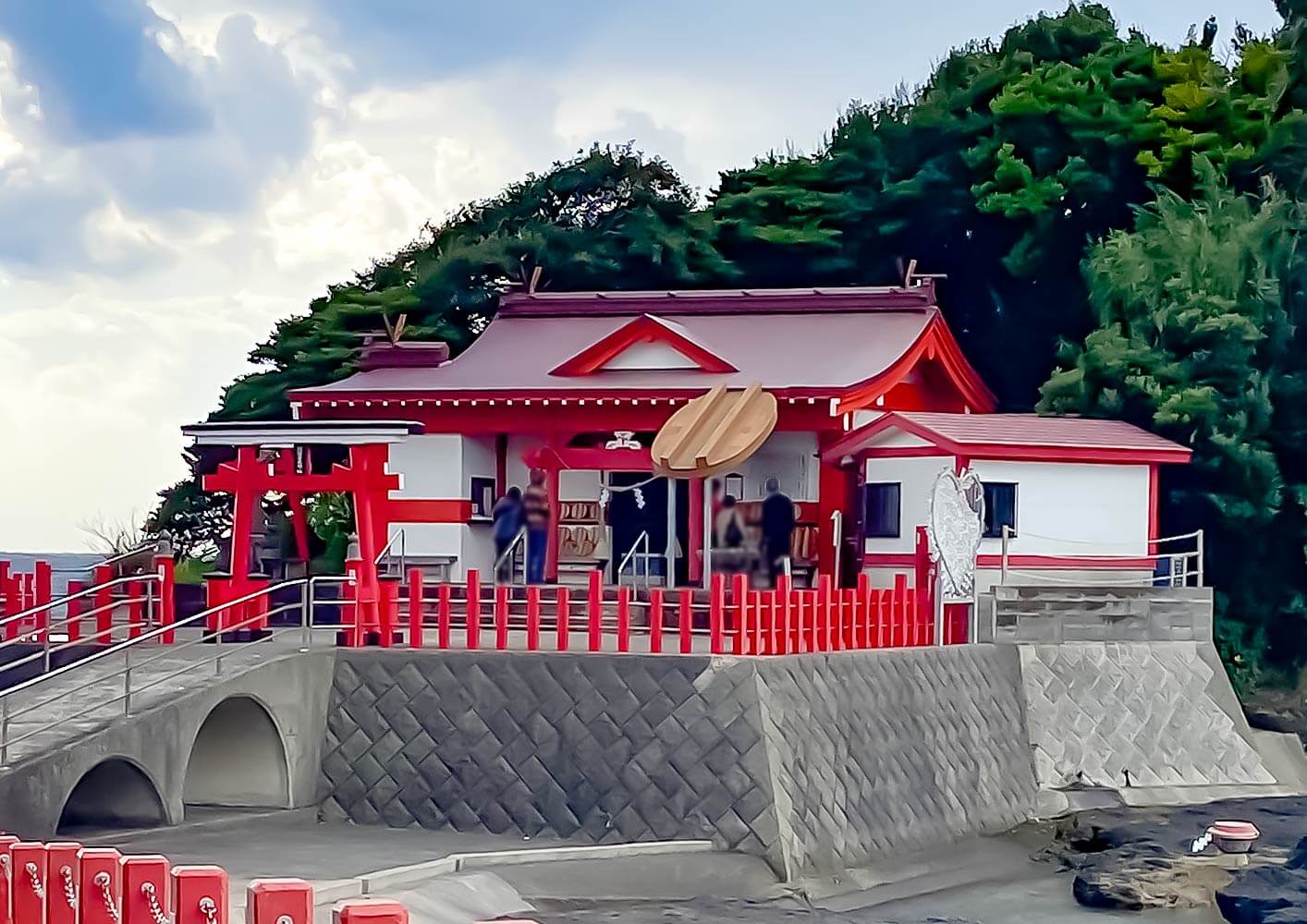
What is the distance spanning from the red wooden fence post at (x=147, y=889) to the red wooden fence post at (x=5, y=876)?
0.92 metres

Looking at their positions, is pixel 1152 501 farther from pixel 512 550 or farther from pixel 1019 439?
pixel 512 550

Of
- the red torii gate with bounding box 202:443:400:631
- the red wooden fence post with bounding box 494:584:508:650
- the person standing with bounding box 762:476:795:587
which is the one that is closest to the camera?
the red wooden fence post with bounding box 494:584:508:650

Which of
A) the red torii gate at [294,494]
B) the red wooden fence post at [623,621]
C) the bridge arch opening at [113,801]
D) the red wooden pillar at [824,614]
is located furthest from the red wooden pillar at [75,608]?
the red wooden pillar at [824,614]

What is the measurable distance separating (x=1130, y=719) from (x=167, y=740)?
454 inches

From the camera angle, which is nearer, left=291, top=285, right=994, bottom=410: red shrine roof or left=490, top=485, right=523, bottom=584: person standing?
left=490, top=485, right=523, bottom=584: person standing

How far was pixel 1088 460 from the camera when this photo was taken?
24.1m

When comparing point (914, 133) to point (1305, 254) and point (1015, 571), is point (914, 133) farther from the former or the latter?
point (1015, 571)

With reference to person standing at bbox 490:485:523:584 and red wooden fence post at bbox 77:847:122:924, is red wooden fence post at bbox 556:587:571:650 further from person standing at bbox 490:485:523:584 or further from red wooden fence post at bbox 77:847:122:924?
red wooden fence post at bbox 77:847:122:924

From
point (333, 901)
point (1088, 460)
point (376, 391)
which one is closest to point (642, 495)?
point (376, 391)

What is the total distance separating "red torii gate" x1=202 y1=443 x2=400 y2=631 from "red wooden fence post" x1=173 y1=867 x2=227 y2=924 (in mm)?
9682

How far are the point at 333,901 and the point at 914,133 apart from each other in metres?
22.9

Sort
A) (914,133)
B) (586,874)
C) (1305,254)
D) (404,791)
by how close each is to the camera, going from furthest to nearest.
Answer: (914,133), (1305,254), (404,791), (586,874)

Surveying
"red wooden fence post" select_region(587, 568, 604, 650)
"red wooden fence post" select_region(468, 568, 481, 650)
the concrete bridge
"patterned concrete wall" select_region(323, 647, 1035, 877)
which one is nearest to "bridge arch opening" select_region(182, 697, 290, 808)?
the concrete bridge

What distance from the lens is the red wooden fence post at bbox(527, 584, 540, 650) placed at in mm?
17656
